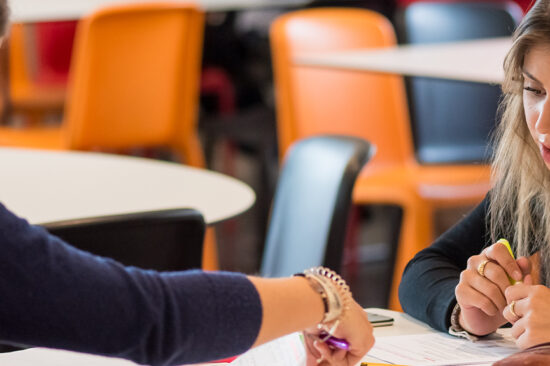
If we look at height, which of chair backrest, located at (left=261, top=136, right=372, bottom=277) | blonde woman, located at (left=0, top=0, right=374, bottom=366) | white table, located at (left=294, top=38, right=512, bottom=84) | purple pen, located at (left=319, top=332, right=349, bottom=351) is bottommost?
chair backrest, located at (left=261, top=136, right=372, bottom=277)

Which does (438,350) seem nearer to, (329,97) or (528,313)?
(528,313)

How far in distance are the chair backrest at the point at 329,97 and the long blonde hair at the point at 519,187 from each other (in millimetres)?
2102

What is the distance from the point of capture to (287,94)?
12.0 feet

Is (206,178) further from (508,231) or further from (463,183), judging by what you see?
(463,183)

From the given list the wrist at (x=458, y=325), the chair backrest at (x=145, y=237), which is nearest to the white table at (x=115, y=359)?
the wrist at (x=458, y=325)

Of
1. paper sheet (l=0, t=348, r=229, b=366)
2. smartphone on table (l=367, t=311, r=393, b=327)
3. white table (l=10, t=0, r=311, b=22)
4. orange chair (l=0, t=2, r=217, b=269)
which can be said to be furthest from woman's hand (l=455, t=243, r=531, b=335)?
white table (l=10, t=0, r=311, b=22)

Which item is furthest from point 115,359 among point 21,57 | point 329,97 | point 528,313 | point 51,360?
point 21,57

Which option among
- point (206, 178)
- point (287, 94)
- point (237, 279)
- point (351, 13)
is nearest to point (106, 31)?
point (287, 94)

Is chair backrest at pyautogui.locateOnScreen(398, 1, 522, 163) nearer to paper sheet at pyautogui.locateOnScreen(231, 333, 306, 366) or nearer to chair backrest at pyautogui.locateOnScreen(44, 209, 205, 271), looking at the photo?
chair backrest at pyautogui.locateOnScreen(44, 209, 205, 271)

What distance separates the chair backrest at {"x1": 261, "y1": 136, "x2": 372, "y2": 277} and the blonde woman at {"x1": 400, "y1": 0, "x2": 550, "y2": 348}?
439 millimetres

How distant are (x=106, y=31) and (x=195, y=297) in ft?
9.35

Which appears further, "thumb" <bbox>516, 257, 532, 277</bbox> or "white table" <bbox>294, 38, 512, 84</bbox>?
"white table" <bbox>294, 38, 512, 84</bbox>

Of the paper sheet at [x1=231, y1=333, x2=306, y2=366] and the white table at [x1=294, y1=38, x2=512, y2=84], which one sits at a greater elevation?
the white table at [x1=294, y1=38, x2=512, y2=84]

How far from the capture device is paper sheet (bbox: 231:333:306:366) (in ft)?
4.17
